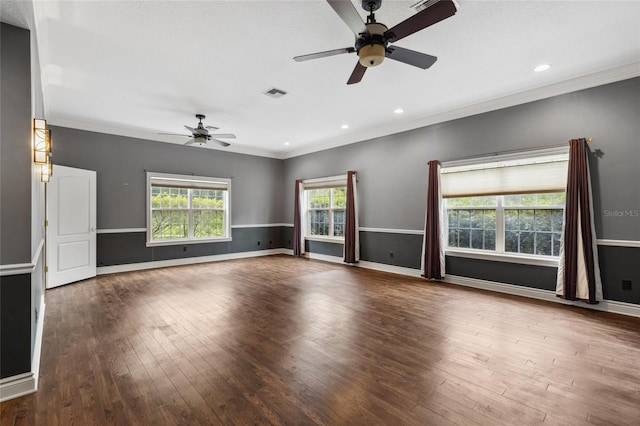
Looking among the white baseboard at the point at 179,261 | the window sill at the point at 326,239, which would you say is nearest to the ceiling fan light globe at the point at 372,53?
the window sill at the point at 326,239

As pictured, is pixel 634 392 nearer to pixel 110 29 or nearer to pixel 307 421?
pixel 307 421

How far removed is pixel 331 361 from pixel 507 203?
3843 millimetres

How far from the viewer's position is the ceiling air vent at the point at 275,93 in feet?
13.9

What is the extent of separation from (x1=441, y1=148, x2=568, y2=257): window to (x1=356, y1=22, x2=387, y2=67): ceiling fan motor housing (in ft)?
10.7

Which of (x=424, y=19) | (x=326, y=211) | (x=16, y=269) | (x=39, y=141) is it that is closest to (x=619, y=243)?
(x=424, y=19)

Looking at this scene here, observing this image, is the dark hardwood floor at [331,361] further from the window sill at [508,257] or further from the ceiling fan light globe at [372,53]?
the ceiling fan light globe at [372,53]

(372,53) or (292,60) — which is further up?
(292,60)

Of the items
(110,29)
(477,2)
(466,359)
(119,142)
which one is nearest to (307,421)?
(466,359)

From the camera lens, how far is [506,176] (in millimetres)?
4582

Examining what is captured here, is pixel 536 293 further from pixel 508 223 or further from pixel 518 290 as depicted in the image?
pixel 508 223

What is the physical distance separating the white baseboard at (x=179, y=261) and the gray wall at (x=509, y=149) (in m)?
3.13

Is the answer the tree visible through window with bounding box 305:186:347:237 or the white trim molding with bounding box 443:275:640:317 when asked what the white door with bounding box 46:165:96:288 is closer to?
the tree visible through window with bounding box 305:186:347:237

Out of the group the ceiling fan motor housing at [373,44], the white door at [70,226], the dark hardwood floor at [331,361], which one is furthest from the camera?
the white door at [70,226]

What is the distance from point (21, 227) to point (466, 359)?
3.62 m
